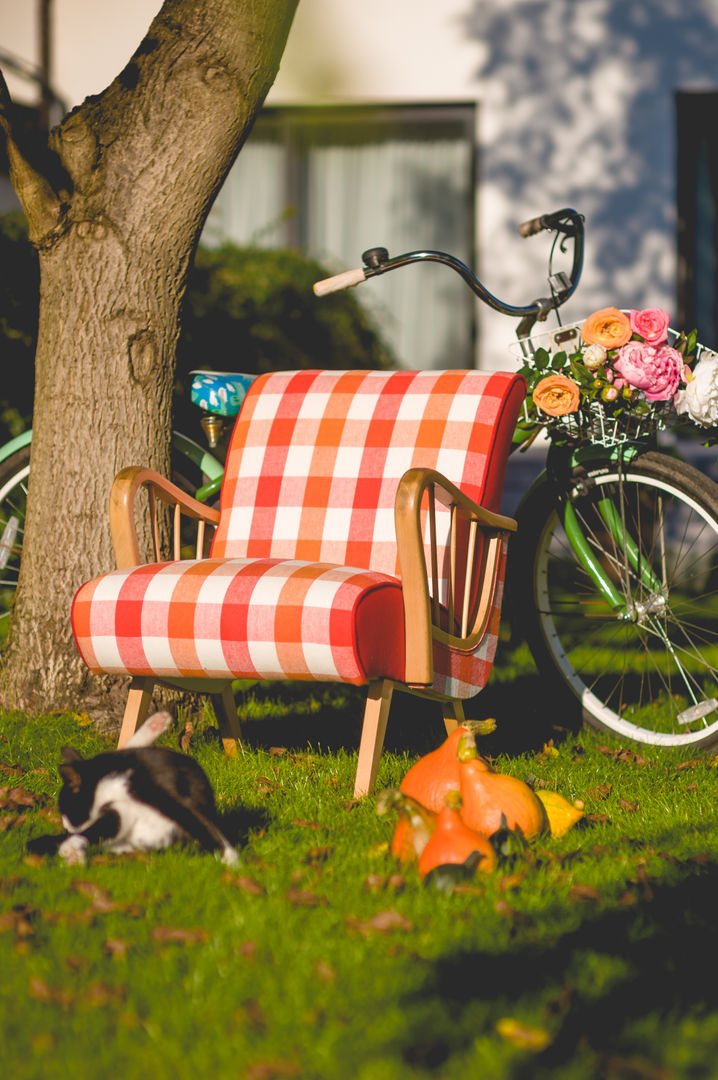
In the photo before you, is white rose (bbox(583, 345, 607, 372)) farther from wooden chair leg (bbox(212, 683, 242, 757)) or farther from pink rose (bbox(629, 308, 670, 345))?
wooden chair leg (bbox(212, 683, 242, 757))

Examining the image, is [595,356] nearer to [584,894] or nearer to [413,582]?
[413,582]

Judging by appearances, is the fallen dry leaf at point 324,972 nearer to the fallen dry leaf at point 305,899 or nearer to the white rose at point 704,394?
the fallen dry leaf at point 305,899

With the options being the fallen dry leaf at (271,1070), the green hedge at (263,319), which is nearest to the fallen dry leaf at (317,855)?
the fallen dry leaf at (271,1070)

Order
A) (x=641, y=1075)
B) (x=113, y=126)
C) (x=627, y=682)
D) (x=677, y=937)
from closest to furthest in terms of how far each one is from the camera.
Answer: (x=641, y=1075)
(x=677, y=937)
(x=113, y=126)
(x=627, y=682)

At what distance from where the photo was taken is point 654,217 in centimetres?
781

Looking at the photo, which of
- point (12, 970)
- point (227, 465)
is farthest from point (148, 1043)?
point (227, 465)

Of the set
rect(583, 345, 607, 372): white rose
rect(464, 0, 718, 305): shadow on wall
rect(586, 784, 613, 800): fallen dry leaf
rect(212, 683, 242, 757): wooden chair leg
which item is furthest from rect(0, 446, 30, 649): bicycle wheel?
rect(464, 0, 718, 305): shadow on wall

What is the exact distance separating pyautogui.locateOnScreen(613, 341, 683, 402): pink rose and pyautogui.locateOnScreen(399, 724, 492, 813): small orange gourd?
1.21m

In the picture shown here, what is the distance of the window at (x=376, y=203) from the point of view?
8.15 m

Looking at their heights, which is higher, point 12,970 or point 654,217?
point 654,217

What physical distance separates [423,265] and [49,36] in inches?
118

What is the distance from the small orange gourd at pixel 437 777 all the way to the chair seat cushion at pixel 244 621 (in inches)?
8.7

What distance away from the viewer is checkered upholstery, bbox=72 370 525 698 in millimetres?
2625

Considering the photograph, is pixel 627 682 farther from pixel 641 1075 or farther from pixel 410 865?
pixel 641 1075
